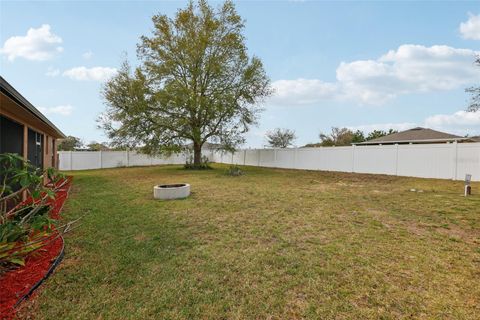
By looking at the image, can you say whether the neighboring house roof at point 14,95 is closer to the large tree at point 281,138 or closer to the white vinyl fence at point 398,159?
the white vinyl fence at point 398,159

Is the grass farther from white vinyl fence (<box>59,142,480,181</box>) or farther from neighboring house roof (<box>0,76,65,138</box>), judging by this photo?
white vinyl fence (<box>59,142,480,181</box>)

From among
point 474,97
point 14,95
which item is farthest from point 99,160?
point 474,97

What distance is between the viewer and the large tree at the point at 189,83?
1609cm

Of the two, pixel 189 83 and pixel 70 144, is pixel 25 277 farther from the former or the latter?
pixel 70 144

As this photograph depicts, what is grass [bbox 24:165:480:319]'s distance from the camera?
86.0 inches

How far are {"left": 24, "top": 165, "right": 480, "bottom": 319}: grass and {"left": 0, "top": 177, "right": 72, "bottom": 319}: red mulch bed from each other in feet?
0.51

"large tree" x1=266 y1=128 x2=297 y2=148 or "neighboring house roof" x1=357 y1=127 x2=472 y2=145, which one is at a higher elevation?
"large tree" x1=266 y1=128 x2=297 y2=148

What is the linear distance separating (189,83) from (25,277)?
1557 centimetres

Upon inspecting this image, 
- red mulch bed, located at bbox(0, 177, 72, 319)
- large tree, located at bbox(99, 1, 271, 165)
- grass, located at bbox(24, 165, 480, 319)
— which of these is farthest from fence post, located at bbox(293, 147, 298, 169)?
red mulch bed, located at bbox(0, 177, 72, 319)

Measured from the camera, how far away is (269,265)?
2977 mm

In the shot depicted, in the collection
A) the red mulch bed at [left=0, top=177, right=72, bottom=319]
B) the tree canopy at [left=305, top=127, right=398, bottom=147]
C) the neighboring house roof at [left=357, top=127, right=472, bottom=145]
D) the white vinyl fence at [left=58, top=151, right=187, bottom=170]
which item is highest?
the tree canopy at [left=305, top=127, right=398, bottom=147]

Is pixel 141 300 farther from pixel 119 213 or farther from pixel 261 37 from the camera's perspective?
pixel 261 37

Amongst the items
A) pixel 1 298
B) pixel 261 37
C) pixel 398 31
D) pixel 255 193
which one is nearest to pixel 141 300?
pixel 1 298

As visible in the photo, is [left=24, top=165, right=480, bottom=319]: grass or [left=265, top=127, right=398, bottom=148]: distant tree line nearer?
[left=24, top=165, right=480, bottom=319]: grass
